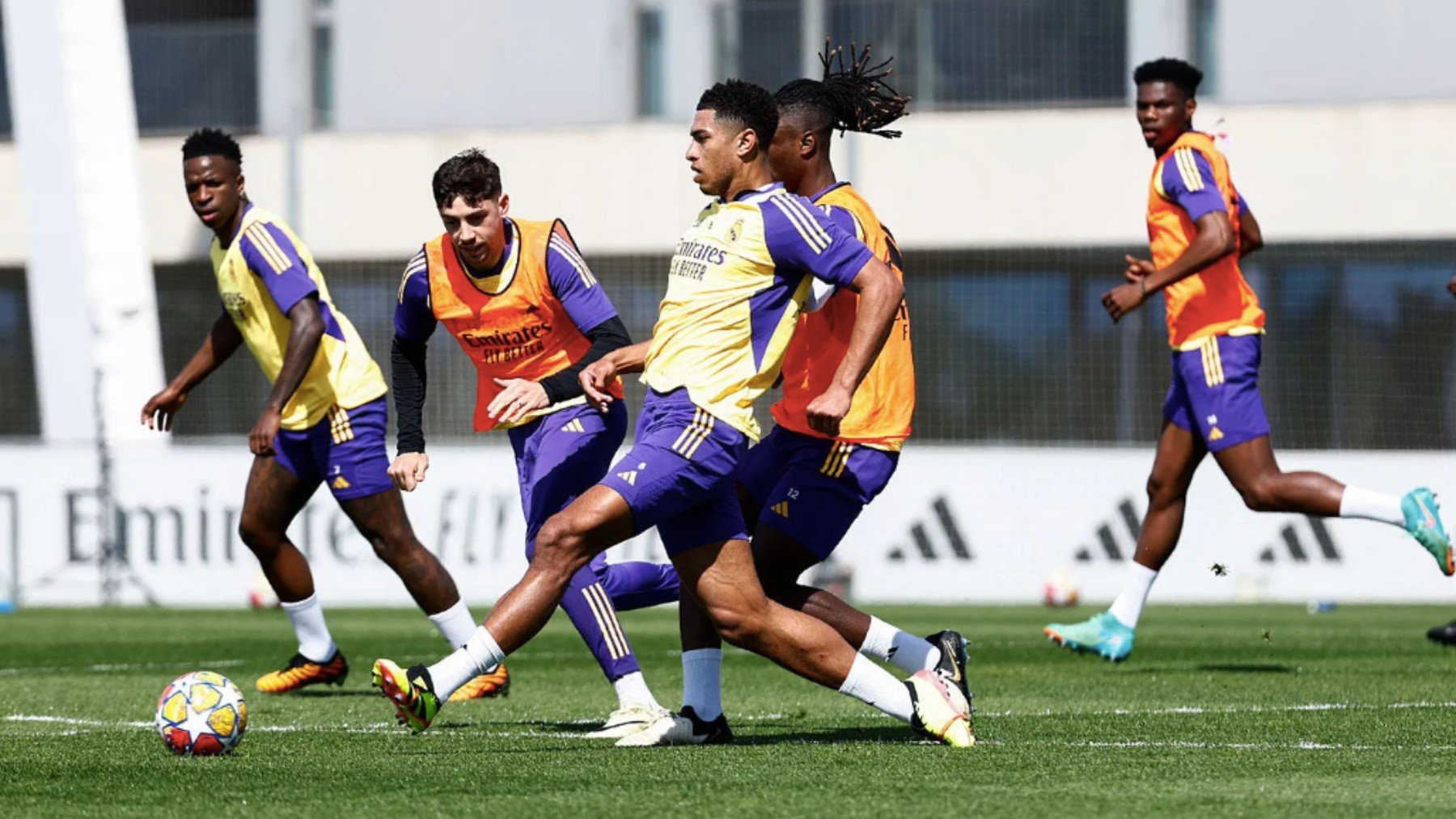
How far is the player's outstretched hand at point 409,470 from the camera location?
23.5 ft

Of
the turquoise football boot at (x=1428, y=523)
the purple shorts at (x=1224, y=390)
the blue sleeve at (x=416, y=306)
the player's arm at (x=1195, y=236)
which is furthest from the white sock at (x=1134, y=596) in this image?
the blue sleeve at (x=416, y=306)

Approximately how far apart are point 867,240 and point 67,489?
1410cm

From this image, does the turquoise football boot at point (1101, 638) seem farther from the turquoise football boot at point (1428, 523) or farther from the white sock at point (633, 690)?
the white sock at point (633, 690)

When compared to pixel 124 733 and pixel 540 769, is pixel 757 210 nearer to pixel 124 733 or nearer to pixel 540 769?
pixel 540 769

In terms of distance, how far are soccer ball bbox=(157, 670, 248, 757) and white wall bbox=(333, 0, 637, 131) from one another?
20.5 metres

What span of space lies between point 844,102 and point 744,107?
113 centimetres

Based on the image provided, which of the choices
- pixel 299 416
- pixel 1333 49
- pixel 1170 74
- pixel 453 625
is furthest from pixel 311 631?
pixel 1333 49

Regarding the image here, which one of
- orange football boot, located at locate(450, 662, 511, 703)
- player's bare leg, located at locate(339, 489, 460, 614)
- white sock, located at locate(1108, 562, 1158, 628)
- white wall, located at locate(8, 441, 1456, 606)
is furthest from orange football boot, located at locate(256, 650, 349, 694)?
white wall, located at locate(8, 441, 1456, 606)

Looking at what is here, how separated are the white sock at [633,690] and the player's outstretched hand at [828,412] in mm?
1468

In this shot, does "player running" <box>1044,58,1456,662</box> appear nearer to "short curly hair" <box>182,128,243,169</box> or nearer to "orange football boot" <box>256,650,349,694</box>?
"orange football boot" <box>256,650,349,694</box>

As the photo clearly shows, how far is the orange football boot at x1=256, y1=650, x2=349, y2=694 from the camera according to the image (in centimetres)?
945

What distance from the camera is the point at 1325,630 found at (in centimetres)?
1401

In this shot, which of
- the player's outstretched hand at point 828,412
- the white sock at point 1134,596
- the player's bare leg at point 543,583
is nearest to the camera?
the player's outstretched hand at point 828,412

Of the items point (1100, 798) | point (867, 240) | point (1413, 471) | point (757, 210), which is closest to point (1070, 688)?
point (867, 240)
